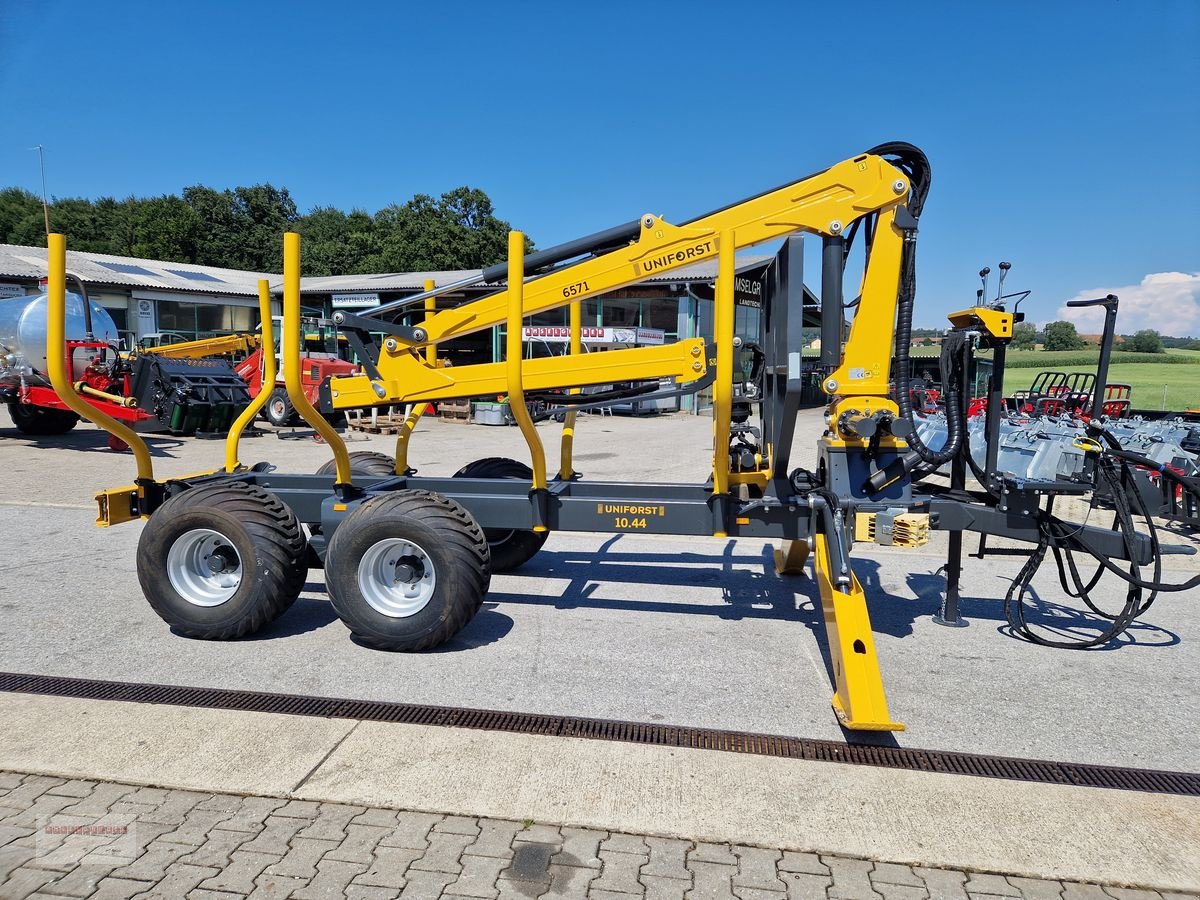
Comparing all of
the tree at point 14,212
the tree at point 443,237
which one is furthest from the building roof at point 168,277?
the tree at point 14,212

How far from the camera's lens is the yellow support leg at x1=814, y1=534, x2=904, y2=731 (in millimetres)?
3780

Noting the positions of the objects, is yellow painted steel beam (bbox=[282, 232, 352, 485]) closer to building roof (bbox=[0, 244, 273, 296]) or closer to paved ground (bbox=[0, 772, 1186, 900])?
paved ground (bbox=[0, 772, 1186, 900])

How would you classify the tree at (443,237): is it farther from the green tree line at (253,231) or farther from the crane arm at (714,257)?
the crane arm at (714,257)

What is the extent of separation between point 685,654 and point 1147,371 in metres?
29.3

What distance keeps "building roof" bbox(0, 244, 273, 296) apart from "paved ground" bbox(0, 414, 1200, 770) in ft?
66.7

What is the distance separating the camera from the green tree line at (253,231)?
4981cm

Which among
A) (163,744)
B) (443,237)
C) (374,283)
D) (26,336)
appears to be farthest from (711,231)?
(443,237)

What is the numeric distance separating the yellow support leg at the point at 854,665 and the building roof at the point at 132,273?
75.9 ft

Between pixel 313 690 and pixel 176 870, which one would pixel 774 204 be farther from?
pixel 176 870

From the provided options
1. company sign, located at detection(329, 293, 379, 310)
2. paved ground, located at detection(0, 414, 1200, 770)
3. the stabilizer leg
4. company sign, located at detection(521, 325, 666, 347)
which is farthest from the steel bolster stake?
company sign, located at detection(329, 293, 379, 310)

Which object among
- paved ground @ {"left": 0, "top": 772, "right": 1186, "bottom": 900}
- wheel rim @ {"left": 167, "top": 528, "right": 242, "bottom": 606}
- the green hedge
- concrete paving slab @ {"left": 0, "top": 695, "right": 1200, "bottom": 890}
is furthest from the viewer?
the green hedge

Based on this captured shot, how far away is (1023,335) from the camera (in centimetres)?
574

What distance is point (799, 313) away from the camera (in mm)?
4668

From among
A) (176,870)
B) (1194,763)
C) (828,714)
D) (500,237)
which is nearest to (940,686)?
(828,714)
